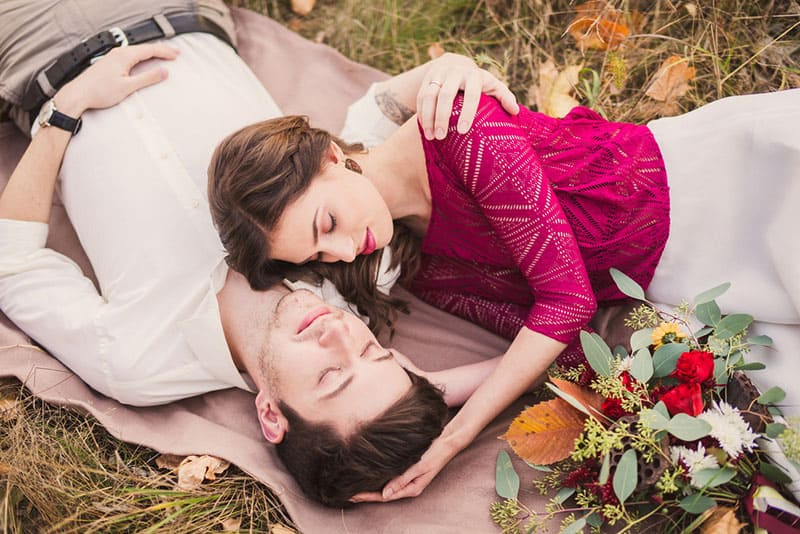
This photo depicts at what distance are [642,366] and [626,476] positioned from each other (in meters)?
0.34

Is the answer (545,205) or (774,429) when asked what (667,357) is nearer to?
(774,429)

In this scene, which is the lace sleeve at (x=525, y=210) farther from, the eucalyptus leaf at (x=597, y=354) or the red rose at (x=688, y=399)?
the red rose at (x=688, y=399)

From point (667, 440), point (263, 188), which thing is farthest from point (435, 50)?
point (667, 440)

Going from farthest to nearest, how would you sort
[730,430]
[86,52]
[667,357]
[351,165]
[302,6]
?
[302,6], [86,52], [351,165], [667,357], [730,430]

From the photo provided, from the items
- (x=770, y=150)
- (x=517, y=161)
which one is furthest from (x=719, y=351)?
(x=517, y=161)

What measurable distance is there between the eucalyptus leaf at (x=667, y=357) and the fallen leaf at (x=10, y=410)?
7.56 ft

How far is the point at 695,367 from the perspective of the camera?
1.93 m

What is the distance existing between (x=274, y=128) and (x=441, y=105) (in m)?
0.61

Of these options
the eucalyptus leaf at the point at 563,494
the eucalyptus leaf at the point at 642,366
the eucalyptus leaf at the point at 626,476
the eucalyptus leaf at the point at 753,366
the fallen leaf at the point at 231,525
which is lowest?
the eucalyptus leaf at the point at 563,494

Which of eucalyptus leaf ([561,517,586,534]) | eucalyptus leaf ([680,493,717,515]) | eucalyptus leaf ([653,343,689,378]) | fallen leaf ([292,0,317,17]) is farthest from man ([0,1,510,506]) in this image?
fallen leaf ([292,0,317,17])

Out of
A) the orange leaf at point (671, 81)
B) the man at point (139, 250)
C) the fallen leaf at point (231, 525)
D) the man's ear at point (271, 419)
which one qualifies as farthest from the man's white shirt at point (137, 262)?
the orange leaf at point (671, 81)

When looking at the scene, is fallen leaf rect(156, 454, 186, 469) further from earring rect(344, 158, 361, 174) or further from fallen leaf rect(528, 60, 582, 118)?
fallen leaf rect(528, 60, 582, 118)

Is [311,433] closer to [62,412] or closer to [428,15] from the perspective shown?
[62,412]

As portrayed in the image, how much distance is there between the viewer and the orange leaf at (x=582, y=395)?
2.12 metres
